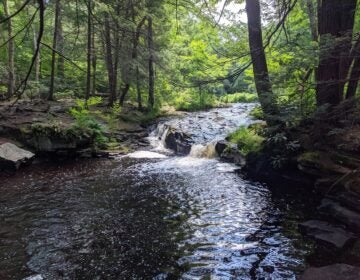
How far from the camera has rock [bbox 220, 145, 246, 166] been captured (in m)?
9.74

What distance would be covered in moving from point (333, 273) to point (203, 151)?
821 cm

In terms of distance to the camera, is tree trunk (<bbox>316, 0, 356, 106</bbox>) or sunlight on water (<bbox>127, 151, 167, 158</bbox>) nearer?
tree trunk (<bbox>316, 0, 356, 106</bbox>)

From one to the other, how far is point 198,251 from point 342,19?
212 inches

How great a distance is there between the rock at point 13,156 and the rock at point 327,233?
7.89 metres

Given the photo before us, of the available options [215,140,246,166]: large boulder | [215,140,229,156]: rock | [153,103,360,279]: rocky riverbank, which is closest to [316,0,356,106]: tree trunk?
[153,103,360,279]: rocky riverbank

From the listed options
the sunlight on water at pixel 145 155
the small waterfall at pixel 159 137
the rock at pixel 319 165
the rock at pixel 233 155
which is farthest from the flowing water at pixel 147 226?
the small waterfall at pixel 159 137

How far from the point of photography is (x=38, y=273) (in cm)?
402

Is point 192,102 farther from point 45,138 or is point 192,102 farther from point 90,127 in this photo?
point 45,138

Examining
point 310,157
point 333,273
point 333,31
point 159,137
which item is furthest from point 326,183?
point 159,137

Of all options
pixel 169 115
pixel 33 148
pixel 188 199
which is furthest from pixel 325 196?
pixel 169 115

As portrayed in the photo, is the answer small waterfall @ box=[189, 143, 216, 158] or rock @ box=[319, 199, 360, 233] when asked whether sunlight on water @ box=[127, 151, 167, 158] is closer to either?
small waterfall @ box=[189, 143, 216, 158]

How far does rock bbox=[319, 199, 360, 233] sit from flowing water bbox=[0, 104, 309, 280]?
422mm

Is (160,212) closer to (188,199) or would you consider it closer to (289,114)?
Answer: (188,199)

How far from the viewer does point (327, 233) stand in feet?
16.0
